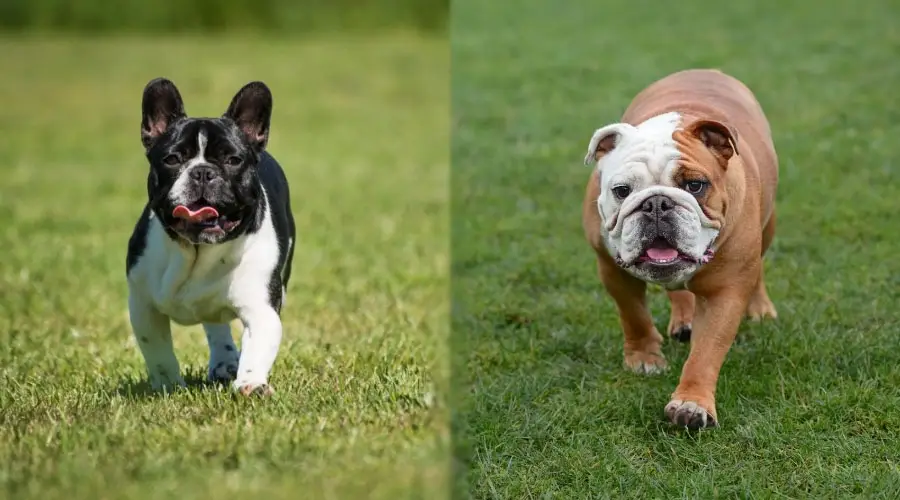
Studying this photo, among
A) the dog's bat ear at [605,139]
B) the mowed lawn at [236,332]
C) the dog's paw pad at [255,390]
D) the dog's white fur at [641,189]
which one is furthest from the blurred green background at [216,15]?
the dog's paw pad at [255,390]

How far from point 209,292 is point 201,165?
47cm

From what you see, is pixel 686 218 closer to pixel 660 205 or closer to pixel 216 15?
pixel 660 205

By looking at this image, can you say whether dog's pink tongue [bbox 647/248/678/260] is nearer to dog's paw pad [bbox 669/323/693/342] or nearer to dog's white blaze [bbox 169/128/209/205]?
dog's paw pad [bbox 669/323/693/342]

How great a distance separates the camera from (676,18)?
48.8 ft

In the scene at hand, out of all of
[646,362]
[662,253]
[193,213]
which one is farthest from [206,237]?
[646,362]

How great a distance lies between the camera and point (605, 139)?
4605mm

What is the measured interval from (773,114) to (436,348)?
548 centimetres

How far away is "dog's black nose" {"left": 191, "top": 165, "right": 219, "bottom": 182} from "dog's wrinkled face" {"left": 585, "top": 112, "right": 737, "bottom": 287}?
4.46 ft

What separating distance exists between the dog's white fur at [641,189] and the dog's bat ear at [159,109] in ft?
4.95

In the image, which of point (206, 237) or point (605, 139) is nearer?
point (206, 237)

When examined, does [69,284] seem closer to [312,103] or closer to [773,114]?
[773,114]

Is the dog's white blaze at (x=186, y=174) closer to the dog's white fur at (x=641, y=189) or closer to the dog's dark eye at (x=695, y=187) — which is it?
the dog's white fur at (x=641, y=189)

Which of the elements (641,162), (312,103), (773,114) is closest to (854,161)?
(773,114)

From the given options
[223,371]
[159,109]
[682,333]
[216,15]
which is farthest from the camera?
[216,15]
